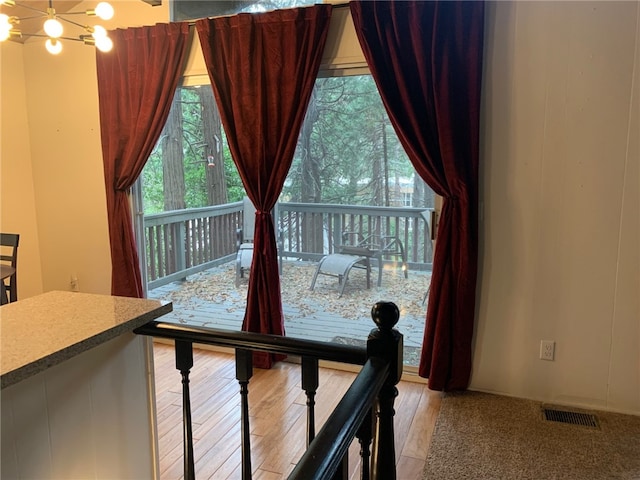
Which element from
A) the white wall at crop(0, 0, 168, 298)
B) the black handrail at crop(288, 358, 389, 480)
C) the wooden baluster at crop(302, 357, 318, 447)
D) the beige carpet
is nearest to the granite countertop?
the wooden baluster at crop(302, 357, 318, 447)

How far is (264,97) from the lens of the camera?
10.7 ft

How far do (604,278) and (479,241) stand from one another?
2.33 feet

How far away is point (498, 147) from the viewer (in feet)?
9.47

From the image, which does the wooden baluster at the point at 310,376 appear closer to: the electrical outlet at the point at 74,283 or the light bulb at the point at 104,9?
the light bulb at the point at 104,9

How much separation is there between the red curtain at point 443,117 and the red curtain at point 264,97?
40 centimetres

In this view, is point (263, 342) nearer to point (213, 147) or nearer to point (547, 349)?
point (547, 349)

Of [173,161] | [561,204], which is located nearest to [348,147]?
[561,204]

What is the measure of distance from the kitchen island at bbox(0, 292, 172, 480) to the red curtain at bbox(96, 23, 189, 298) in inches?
93.3

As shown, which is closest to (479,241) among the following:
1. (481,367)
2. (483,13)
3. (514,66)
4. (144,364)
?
(481,367)

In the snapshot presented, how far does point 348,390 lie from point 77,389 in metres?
0.82

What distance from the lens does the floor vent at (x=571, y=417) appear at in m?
2.71

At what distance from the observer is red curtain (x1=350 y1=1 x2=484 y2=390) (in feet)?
9.20

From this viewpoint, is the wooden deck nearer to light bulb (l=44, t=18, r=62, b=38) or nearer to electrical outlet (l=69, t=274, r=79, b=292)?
electrical outlet (l=69, t=274, r=79, b=292)

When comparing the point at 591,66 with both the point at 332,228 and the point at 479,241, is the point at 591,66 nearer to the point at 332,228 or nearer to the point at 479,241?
the point at 479,241
